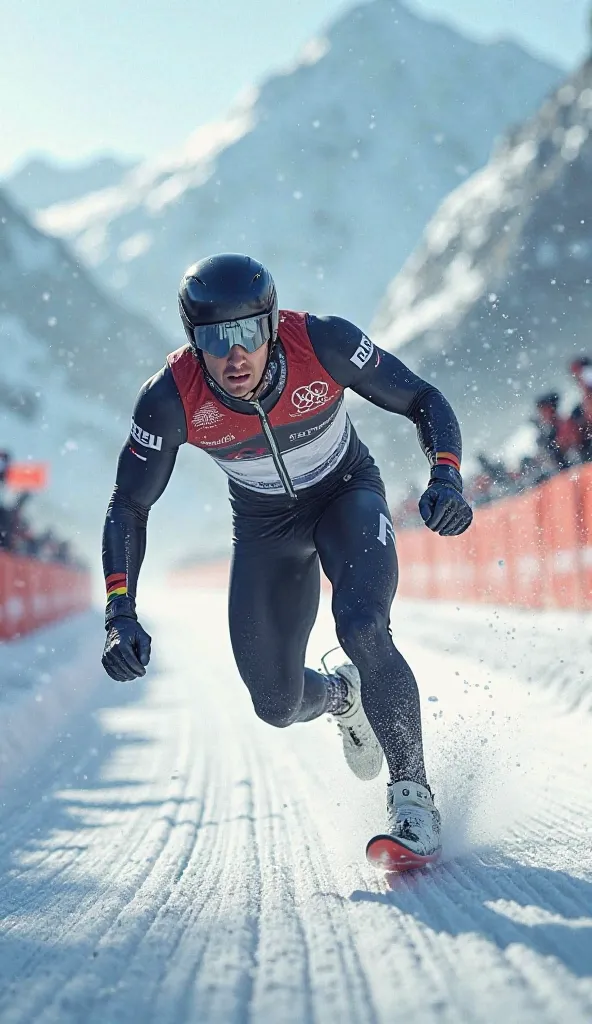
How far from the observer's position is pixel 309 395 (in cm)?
355

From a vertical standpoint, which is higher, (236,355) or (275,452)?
(236,355)

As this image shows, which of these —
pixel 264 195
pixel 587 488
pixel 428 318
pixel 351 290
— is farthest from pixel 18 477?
pixel 264 195

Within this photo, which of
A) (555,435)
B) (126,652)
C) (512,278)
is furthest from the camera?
(512,278)

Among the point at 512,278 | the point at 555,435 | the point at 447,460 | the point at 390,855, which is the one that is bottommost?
the point at 390,855

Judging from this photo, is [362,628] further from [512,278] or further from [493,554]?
[512,278]

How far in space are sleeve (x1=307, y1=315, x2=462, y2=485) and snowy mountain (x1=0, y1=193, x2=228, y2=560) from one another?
270 ft

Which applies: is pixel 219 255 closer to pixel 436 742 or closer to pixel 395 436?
pixel 436 742

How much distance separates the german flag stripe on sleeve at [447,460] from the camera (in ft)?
10.8

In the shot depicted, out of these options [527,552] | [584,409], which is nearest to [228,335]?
[584,409]

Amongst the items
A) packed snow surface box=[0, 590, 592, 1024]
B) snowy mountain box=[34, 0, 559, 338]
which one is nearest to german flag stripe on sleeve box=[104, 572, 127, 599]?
packed snow surface box=[0, 590, 592, 1024]

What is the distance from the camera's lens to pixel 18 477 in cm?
2302

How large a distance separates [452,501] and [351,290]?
159 m

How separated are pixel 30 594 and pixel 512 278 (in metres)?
54.8

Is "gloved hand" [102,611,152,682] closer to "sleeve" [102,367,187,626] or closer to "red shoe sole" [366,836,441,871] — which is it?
"sleeve" [102,367,187,626]
